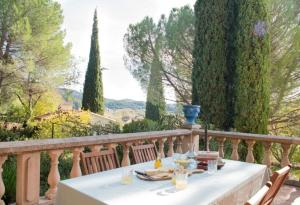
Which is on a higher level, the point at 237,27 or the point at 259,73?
the point at 237,27

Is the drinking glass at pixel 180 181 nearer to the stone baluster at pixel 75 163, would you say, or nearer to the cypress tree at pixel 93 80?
the stone baluster at pixel 75 163

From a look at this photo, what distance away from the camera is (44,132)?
1015 cm

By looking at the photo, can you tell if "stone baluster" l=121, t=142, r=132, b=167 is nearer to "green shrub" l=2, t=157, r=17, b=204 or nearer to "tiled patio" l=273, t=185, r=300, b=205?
"green shrub" l=2, t=157, r=17, b=204

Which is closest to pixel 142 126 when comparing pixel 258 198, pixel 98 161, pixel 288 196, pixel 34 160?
pixel 288 196

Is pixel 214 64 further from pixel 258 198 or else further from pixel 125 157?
pixel 258 198

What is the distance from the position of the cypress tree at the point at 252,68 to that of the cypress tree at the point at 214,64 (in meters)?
0.35

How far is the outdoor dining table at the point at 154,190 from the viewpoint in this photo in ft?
6.06

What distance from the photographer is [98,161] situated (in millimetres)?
2729

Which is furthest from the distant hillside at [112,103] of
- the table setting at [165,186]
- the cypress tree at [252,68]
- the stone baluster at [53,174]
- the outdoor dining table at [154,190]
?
the outdoor dining table at [154,190]

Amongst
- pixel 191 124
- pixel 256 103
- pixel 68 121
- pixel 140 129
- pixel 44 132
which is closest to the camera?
pixel 191 124

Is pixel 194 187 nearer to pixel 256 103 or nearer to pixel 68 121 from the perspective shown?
pixel 256 103

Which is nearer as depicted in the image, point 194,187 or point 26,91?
point 194,187

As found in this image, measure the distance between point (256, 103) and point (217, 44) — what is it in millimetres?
1711

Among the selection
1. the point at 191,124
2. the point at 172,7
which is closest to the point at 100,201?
the point at 191,124
